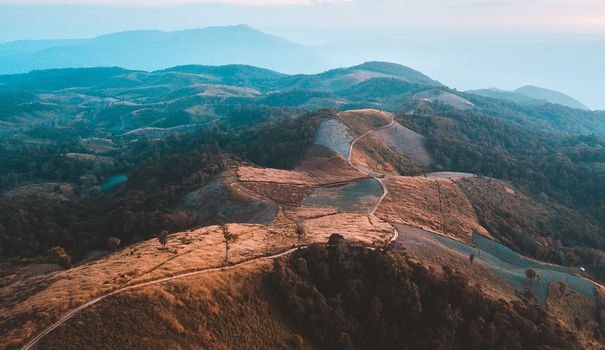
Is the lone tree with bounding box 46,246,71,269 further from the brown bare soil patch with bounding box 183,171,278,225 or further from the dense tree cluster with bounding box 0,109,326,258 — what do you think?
the brown bare soil patch with bounding box 183,171,278,225

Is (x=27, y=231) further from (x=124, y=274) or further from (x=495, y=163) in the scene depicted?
(x=495, y=163)

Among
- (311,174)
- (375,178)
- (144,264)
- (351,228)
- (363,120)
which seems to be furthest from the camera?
(363,120)

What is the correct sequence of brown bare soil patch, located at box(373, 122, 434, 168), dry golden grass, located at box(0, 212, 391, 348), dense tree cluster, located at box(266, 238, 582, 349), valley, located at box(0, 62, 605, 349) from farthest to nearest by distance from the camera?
brown bare soil patch, located at box(373, 122, 434, 168) → dense tree cluster, located at box(266, 238, 582, 349) → valley, located at box(0, 62, 605, 349) → dry golden grass, located at box(0, 212, 391, 348)

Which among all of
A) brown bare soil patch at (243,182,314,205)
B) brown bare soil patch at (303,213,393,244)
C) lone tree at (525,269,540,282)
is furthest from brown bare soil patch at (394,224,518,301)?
brown bare soil patch at (243,182,314,205)

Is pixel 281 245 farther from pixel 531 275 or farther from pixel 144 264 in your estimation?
pixel 531 275

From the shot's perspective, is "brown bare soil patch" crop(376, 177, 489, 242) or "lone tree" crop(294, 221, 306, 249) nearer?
"lone tree" crop(294, 221, 306, 249)

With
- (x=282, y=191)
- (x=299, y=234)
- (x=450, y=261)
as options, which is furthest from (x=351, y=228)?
(x=282, y=191)

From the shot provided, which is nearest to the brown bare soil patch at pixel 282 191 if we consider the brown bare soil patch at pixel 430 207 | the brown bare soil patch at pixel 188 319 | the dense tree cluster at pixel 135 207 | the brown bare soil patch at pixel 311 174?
the brown bare soil patch at pixel 311 174

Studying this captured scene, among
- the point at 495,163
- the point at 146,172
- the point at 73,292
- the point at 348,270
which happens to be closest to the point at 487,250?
the point at 348,270
